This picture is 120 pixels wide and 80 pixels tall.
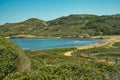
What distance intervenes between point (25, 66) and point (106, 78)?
502cm

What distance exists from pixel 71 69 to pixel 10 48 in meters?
3.71

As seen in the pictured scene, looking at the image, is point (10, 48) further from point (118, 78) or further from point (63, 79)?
point (118, 78)

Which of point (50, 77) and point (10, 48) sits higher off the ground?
point (10, 48)

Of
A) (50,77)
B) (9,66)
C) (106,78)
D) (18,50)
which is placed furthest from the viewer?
(18,50)

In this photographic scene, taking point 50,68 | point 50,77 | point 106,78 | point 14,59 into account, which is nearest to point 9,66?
point 14,59

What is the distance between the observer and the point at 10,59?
16.1 meters

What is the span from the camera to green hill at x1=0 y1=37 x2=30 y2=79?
51.7 feet

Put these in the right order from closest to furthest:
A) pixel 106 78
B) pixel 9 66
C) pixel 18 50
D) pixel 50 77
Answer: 1. pixel 50 77
2. pixel 106 78
3. pixel 9 66
4. pixel 18 50

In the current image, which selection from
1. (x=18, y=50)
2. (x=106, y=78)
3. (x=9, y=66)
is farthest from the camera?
(x=18, y=50)

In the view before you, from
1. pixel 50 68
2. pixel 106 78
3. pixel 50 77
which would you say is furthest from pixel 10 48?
pixel 106 78

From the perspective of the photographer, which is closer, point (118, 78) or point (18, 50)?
point (118, 78)

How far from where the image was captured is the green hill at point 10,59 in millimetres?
15766

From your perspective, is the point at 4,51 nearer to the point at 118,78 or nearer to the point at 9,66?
the point at 9,66

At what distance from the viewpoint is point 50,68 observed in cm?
1484
